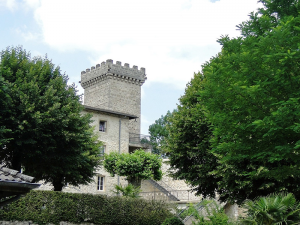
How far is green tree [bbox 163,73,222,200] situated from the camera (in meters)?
21.5

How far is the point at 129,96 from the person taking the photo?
50.7 metres

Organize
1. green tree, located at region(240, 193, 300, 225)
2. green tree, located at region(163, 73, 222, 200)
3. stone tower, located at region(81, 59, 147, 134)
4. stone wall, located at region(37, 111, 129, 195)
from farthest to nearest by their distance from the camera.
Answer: stone tower, located at region(81, 59, 147, 134), stone wall, located at region(37, 111, 129, 195), green tree, located at region(163, 73, 222, 200), green tree, located at region(240, 193, 300, 225)

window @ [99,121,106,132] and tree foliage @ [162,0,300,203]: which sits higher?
window @ [99,121,106,132]

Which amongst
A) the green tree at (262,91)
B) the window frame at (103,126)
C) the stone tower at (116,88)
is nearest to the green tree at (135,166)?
the window frame at (103,126)

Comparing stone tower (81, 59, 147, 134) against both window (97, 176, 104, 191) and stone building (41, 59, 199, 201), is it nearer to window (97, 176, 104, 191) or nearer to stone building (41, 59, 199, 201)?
stone building (41, 59, 199, 201)

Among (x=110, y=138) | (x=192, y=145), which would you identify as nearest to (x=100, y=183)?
(x=110, y=138)

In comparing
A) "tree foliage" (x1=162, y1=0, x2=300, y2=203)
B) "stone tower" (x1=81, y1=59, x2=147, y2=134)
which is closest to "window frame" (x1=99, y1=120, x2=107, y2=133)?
"stone tower" (x1=81, y1=59, x2=147, y2=134)

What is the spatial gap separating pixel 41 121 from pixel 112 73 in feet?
98.5

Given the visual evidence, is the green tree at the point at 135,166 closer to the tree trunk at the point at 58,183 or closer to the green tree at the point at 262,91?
the tree trunk at the point at 58,183

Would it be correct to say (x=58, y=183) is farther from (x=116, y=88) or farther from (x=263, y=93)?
(x=116, y=88)

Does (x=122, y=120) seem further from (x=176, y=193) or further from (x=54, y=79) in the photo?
(x=54, y=79)

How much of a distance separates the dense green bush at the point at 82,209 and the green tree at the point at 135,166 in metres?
5.64

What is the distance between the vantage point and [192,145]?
2233 centimetres

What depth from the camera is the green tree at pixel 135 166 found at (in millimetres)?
29703
